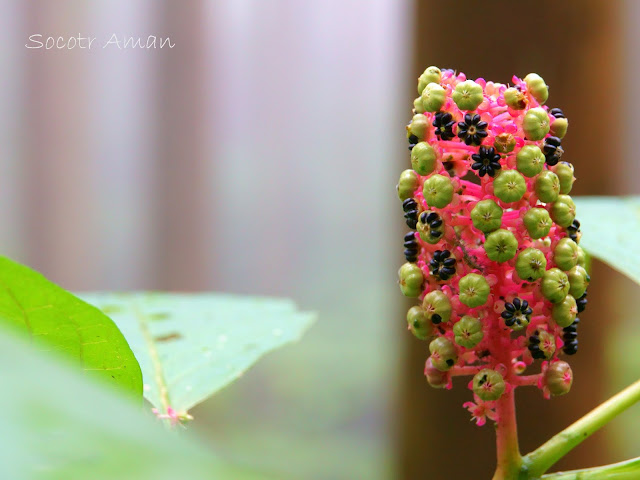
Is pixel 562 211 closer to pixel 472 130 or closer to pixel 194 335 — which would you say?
pixel 472 130

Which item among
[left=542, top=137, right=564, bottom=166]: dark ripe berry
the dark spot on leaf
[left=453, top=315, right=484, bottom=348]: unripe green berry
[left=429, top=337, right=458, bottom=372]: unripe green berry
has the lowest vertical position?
the dark spot on leaf

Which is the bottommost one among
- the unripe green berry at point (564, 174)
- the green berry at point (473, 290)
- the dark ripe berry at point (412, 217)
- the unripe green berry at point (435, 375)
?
the unripe green berry at point (435, 375)

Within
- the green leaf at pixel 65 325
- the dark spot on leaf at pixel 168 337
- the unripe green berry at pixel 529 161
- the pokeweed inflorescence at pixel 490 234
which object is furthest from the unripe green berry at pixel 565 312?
the dark spot on leaf at pixel 168 337

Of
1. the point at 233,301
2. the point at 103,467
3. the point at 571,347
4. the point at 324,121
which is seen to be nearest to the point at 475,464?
the point at 233,301

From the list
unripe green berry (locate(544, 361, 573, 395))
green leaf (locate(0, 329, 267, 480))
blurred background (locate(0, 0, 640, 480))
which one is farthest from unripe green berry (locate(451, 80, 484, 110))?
blurred background (locate(0, 0, 640, 480))

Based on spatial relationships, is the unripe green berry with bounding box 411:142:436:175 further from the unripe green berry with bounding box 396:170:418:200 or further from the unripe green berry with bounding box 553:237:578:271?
the unripe green berry with bounding box 553:237:578:271

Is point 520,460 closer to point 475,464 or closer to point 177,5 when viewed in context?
point 475,464

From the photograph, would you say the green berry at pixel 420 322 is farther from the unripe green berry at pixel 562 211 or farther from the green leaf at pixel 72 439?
the green leaf at pixel 72 439
